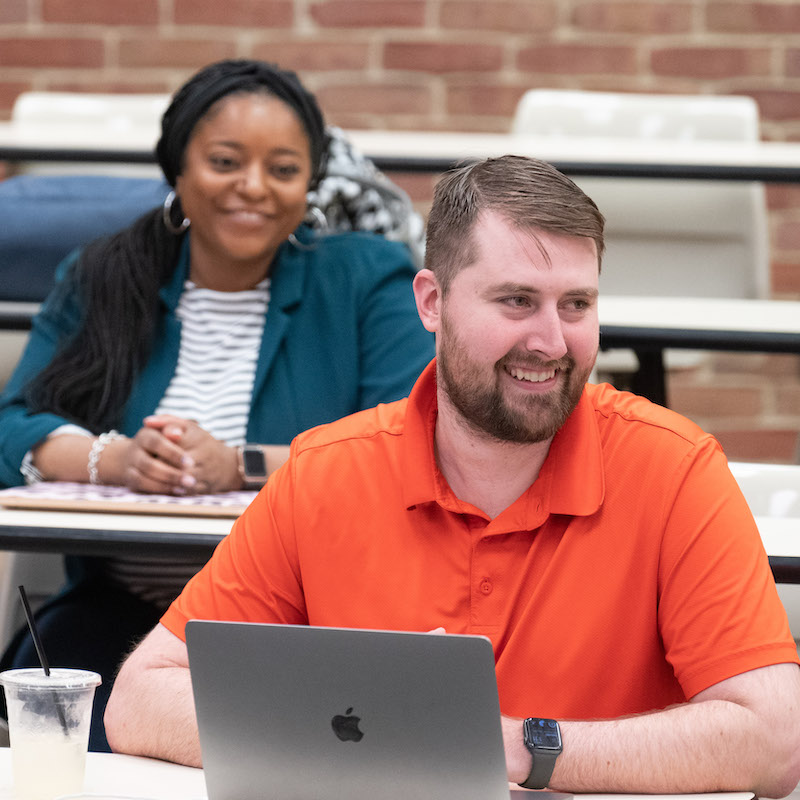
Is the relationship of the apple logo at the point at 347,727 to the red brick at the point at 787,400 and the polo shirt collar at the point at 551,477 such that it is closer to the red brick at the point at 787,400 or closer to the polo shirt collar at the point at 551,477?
the polo shirt collar at the point at 551,477

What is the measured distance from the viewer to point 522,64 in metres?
3.29

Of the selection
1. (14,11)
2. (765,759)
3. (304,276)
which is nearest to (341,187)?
(304,276)

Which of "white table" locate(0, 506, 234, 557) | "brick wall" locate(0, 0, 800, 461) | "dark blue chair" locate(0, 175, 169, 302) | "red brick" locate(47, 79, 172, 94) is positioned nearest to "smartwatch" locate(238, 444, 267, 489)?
"white table" locate(0, 506, 234, 557)

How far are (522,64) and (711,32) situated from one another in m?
0.48

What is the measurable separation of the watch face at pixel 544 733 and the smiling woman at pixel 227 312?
89 centimetres

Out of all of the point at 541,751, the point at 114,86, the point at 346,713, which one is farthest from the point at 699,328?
the point at 114,86

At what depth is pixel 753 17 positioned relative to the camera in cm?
323

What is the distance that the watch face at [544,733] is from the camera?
0.99 meters

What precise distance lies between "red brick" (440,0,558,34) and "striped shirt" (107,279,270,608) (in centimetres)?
154

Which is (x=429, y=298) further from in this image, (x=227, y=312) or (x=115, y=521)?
(x=227, y=312)

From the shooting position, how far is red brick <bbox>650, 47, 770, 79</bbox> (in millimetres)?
3246

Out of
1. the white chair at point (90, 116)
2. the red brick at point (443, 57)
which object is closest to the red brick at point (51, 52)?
the white chair at point (90, 116)

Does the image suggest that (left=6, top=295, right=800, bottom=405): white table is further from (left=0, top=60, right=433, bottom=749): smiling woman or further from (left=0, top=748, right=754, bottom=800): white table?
(left=0, top=748, right=754, bottom=800): white table

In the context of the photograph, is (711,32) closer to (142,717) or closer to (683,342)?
(683,342)
